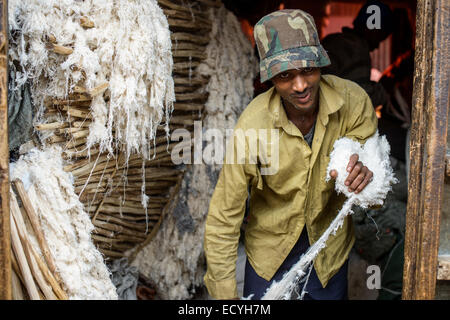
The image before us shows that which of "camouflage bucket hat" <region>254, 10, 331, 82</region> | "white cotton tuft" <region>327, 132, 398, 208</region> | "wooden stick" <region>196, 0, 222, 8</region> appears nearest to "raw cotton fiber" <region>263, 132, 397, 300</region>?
"white cotton tuft" <region>327, 132, 398, 208</region>

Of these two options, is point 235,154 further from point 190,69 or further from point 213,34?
point 213,34

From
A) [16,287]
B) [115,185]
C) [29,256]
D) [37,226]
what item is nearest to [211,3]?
[115,185]

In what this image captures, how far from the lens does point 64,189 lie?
1.97 meters

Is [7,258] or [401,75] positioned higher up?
[401,75]

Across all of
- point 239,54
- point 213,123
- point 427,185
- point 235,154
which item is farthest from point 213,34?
point 427,185

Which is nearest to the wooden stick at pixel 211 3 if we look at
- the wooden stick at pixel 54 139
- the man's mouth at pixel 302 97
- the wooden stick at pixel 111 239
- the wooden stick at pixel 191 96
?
the wooden stick at pixel 191 96

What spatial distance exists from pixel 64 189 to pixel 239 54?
1438 millimetres

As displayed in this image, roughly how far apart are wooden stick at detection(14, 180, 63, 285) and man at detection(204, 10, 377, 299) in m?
0.68

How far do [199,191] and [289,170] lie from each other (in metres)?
0.92

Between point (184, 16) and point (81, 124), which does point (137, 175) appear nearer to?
point (81, 124)

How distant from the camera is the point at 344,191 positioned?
1843 mm

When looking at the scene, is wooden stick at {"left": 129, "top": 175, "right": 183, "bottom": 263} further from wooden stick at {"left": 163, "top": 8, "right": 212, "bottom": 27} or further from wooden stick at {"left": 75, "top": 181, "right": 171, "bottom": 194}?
wooden stick at {"left": 163, "top": 8, "right": 212, "bottom": 27}

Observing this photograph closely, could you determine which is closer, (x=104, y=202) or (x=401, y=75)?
(x=104, y=202)

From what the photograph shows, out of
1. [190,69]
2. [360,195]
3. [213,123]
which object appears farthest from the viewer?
[213,123]
